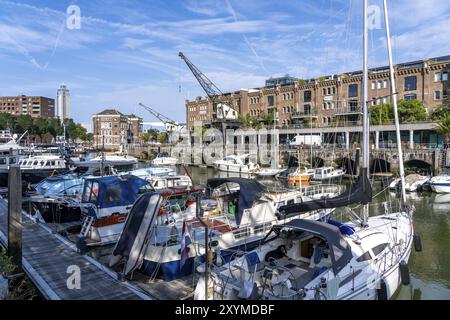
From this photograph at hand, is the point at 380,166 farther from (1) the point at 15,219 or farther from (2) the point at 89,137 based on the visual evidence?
(2) the point at 89,137

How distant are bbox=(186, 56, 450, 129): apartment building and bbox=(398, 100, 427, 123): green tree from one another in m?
3.24

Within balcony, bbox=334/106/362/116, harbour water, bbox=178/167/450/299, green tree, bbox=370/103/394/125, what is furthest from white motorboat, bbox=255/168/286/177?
balcony, bbox=334/106/362/116

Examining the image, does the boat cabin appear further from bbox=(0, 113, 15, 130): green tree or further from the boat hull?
bbox=(0, 113, 15, 130): green tree

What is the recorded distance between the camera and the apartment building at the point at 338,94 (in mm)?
61312

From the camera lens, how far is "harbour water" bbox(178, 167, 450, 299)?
580 inches

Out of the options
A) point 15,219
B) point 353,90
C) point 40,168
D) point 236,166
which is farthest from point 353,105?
point 15,219

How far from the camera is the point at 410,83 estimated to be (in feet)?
210

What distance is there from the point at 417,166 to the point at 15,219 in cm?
4821

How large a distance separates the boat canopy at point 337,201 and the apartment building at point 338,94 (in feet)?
117

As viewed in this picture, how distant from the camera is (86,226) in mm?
19219

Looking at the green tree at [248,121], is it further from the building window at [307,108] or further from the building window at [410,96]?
the building window at [410,96]

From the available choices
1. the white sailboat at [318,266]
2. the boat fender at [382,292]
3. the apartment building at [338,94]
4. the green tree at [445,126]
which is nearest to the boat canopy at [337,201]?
the white sailboat at [318,266]
